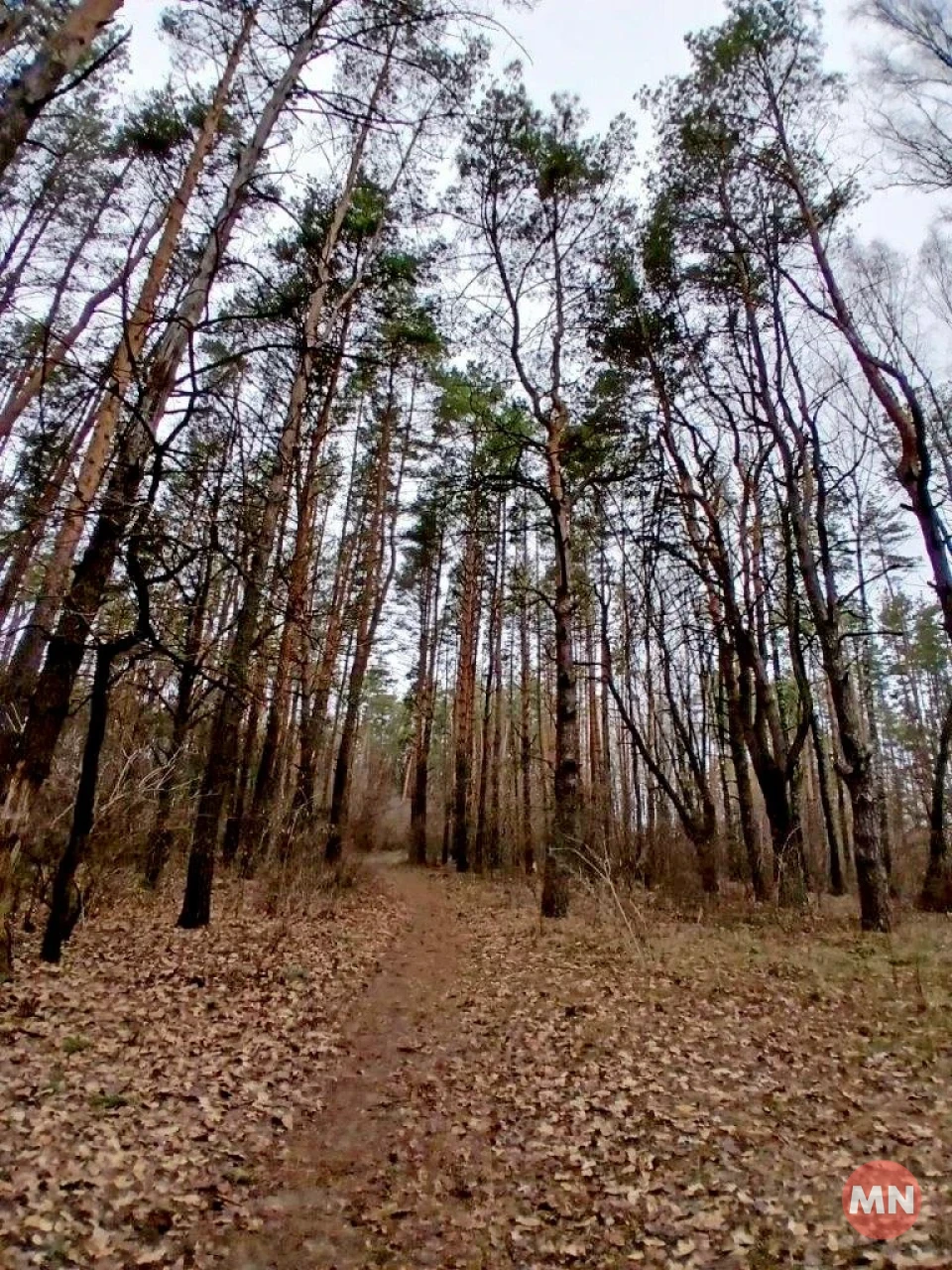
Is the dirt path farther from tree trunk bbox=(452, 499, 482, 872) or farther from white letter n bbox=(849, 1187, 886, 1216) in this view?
→ tree trunk bbox=(452, 499, 482, 872)

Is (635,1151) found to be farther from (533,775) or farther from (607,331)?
(533,775)

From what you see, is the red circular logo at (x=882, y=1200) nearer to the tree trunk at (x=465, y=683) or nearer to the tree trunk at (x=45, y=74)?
the tree trunk at (x=45, y=74)

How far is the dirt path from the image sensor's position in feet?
8.96

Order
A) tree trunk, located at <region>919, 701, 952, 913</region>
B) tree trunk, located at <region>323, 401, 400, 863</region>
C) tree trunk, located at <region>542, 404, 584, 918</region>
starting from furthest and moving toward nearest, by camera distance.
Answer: tree trunk, located at <region>323, 401, 400, 863</region>
tree trunk, located at <region>919, 701, 952, 913</region>
tree trunk, located at <region>542, 404, 584, 918</region>

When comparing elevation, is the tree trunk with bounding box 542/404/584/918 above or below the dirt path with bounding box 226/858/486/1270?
above

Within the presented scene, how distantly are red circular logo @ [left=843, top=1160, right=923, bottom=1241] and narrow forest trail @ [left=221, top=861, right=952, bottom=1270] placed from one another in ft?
0.19

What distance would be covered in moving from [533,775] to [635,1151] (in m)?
20.7

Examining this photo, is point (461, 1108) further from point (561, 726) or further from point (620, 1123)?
point (561, 726)

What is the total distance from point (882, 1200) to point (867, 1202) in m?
0.06

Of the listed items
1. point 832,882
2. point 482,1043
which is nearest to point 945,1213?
point 482,1043

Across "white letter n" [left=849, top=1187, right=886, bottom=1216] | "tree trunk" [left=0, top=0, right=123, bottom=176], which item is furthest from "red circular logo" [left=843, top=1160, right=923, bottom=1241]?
"tree trunk" [left=0, top=0, right=123, bottom=176]

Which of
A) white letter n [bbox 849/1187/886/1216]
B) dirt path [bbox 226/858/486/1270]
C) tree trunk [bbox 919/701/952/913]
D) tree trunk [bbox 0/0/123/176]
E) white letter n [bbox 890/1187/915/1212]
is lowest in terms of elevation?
dirt path [bbox 226/858/486/1270]

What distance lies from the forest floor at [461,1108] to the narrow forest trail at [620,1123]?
2 cm

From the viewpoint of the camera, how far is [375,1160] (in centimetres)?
340
